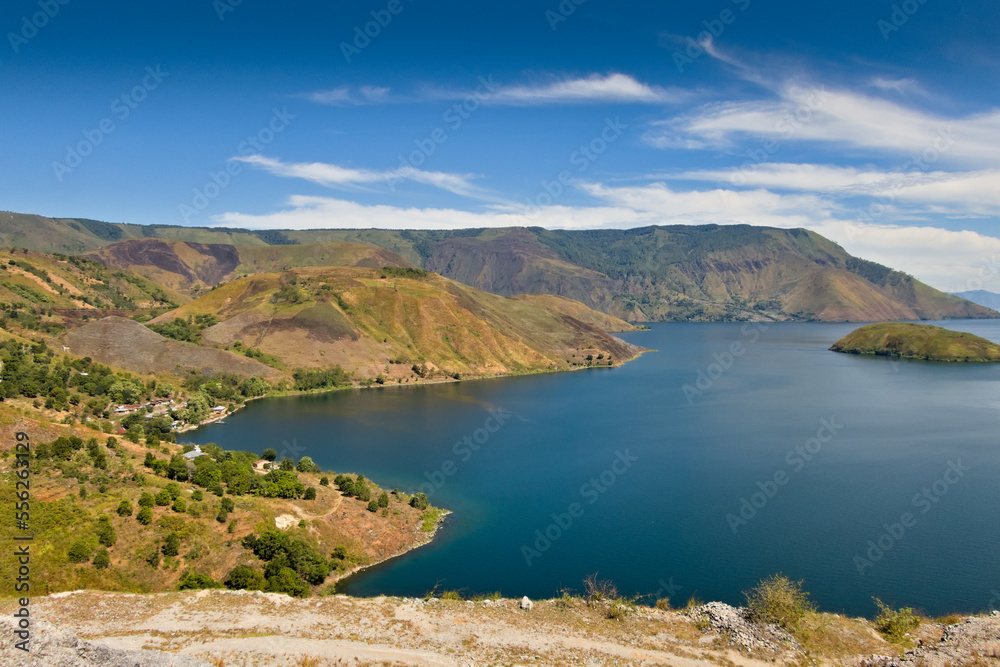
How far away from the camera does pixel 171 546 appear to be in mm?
40594

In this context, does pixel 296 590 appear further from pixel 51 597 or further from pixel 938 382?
pixel 938 382

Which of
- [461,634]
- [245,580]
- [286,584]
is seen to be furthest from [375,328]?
[461,634]

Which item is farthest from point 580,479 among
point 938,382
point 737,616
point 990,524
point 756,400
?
point 938,382

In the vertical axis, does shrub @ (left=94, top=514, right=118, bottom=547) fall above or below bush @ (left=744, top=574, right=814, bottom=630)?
below

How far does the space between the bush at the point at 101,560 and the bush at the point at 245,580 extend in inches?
297

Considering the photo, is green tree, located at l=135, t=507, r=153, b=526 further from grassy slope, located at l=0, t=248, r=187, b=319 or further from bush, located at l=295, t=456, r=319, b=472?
grassy slope, located at l=0, t=248, r=187, b=319

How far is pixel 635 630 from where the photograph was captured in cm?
3247

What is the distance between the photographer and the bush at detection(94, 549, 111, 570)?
37.8m

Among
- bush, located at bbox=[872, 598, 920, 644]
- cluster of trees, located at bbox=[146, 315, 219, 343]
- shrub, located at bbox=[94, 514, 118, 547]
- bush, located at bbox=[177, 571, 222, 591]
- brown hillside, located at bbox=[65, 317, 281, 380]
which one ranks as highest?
cluster of trees, located at bbox=[146, 315, 219, 343]

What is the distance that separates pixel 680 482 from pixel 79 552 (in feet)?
183

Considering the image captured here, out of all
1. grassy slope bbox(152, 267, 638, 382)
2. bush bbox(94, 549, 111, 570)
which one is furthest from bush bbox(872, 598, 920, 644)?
grassy slope bbox(152, 267, 638, 382)

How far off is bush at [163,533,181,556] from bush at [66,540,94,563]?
4.32 meters

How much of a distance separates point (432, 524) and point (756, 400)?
8716 centimetres

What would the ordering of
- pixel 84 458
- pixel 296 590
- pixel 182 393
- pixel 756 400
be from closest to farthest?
pixel 296 590 → pixel 84 458 → pixel 182 393 → pixel 756 400
